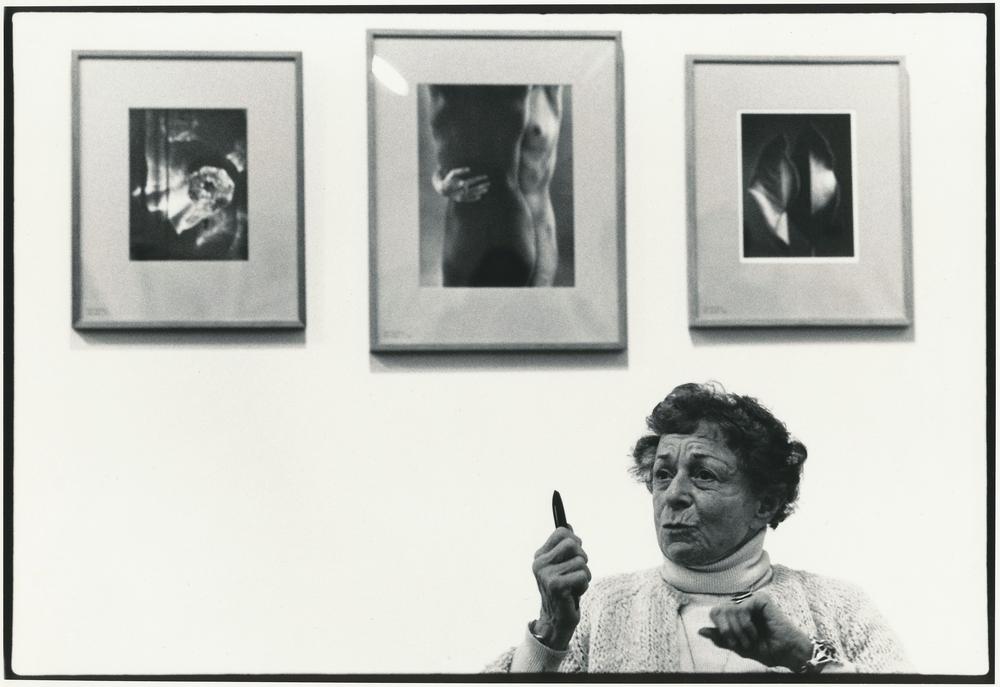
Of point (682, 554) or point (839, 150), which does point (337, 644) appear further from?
point (839, 150)

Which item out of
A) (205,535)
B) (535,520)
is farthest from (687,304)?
(205,535)

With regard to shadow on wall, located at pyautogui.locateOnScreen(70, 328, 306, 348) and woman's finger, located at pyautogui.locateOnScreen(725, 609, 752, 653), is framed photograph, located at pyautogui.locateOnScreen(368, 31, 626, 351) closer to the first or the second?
shadow on wall, located at pyautogui.locateOnScreen(70, 328, 306, 348)

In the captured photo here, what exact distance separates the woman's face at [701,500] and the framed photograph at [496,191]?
173mm

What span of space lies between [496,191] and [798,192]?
1.33 feet

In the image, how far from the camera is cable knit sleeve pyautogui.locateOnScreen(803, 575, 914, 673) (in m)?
1.40

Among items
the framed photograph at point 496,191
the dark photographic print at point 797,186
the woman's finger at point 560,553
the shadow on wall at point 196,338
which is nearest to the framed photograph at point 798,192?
the dark photographic print at point 797,186

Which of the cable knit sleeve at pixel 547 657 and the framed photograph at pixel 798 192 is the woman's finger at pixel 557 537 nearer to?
the cable knit sleeve at pixel 547 657

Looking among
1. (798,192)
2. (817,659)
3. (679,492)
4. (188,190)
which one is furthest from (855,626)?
(188,190)

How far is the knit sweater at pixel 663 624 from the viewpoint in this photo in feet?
4.58

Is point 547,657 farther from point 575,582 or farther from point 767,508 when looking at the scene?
point 767,508

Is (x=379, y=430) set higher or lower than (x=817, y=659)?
higher

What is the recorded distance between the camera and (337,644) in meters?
1.41

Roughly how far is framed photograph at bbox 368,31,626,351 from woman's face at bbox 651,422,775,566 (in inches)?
6.8

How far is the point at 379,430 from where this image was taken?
1.42 metres
